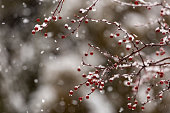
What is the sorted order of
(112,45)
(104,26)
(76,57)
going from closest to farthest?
(112,45) < (104,26) < (76,57)

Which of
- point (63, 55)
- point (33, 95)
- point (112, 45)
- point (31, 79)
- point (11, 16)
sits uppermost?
point (11, 16)

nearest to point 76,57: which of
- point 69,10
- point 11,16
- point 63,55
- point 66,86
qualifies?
point 63,55

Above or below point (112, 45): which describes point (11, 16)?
above

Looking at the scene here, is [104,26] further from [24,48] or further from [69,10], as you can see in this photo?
[24,48]

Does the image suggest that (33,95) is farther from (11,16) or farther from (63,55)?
(11,16)

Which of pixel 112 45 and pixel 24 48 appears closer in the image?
pixel 112 45

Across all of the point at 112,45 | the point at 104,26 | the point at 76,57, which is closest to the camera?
the point at 112,45
